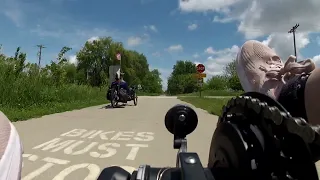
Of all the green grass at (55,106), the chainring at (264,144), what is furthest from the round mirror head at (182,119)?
the green grass at (55,106)

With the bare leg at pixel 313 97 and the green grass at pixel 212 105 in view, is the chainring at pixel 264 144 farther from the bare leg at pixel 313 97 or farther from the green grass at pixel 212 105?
the green grass at pixel 212 105

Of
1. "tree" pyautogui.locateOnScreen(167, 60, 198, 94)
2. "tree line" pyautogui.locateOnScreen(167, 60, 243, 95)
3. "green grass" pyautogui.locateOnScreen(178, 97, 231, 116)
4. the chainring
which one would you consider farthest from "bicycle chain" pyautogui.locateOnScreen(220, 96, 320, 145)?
"tree" pyautogui.locateOnScreen(167, 60, 198, 94)

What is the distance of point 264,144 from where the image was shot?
2.13 ft

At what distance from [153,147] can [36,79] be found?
26.1 ft

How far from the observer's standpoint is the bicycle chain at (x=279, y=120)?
0.54m

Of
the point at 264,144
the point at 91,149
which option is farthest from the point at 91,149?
the point at 264,144

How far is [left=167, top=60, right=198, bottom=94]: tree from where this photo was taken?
8069 cm

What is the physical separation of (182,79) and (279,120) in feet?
Result: 273

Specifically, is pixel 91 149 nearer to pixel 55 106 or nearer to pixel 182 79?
pixel 55 106

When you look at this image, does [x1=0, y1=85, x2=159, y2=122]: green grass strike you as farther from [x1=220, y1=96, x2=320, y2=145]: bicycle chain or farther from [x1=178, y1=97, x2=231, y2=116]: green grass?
[x1=220, y1=96, x2=320, y2=145]: bicycle chain

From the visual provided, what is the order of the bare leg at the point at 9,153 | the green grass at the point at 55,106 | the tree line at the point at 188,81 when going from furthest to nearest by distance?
1. the tree line at the point at 188,81
2. the green grass at the point at 55,106
3. the bare leg at the point at 9,153

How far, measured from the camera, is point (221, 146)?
0.82m

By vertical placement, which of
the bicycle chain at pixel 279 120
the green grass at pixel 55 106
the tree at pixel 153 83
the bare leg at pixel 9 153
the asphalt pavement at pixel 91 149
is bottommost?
the asphalt pavement at pixel 91 149

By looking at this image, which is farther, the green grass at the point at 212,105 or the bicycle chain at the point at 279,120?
the green grass at the point at 212,105
